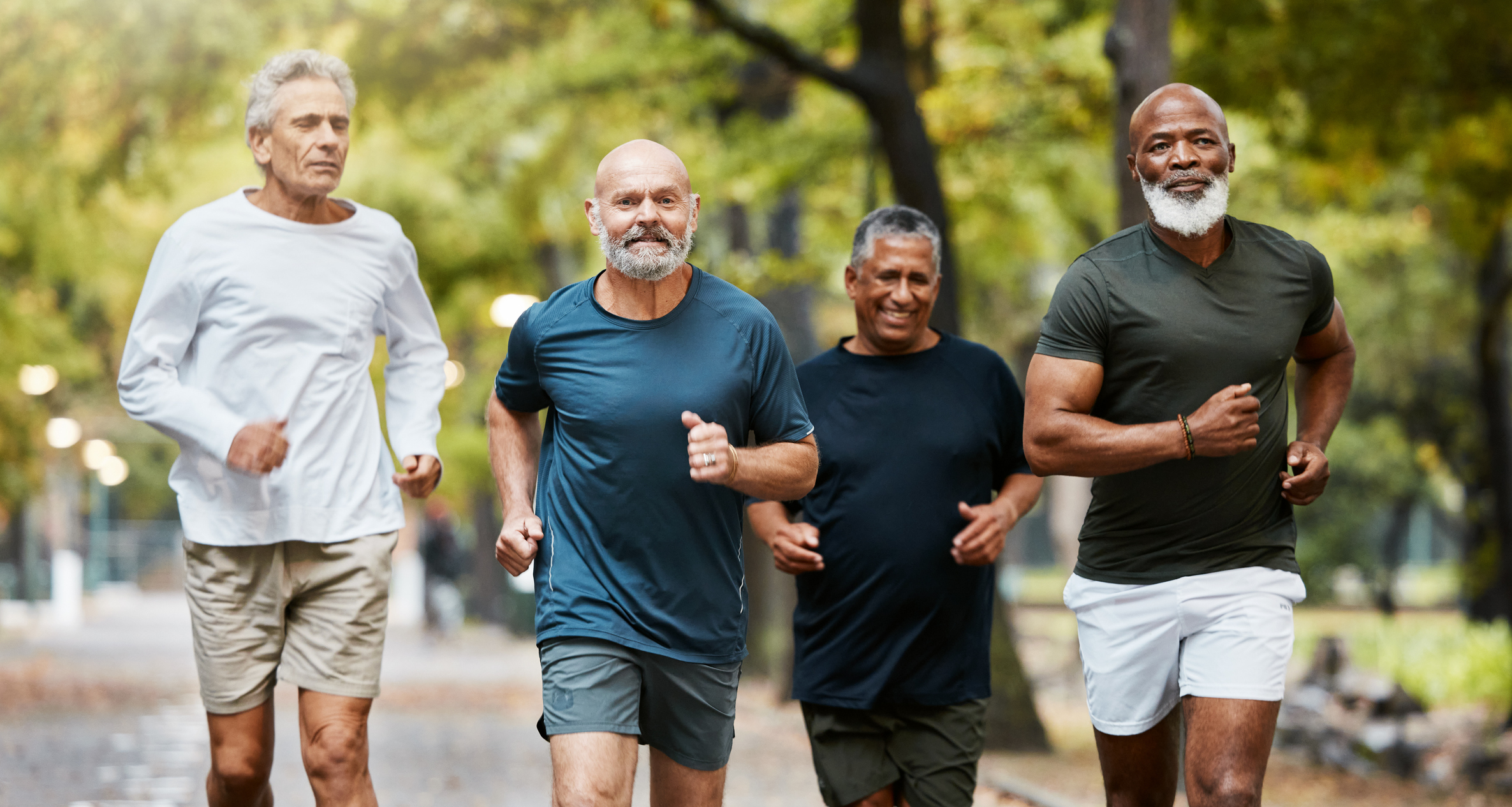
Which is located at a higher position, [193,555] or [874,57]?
[874,57]

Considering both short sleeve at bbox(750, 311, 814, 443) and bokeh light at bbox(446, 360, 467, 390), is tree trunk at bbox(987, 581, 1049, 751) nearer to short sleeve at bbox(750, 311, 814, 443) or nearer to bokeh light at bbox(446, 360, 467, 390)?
short sleeve at bbox(750, 311, 814, 443)

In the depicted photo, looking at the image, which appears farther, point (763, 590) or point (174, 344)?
point (763, 590)

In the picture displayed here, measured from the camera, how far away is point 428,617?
2917 cm

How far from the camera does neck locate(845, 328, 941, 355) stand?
575 centimetres

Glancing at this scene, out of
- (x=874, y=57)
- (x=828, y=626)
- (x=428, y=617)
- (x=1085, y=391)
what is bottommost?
(x=428, y=617)

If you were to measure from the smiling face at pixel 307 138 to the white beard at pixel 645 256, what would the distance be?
1.06 meters

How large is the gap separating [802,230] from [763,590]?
12.8 ft

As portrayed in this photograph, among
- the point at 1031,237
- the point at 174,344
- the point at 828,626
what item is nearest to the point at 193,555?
the point at 174,344

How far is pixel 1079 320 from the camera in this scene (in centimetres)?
463

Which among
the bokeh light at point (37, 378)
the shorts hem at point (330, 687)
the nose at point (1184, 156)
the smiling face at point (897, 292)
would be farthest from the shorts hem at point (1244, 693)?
the bokeh light at point (37, 378)

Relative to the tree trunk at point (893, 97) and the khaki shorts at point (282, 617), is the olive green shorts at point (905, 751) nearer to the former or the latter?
the khaki shorts at point (282, 617)

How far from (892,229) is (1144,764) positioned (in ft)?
6.39

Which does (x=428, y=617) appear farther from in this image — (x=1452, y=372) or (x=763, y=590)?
(x=1452, y=372)

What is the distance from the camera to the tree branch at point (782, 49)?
1138cm
